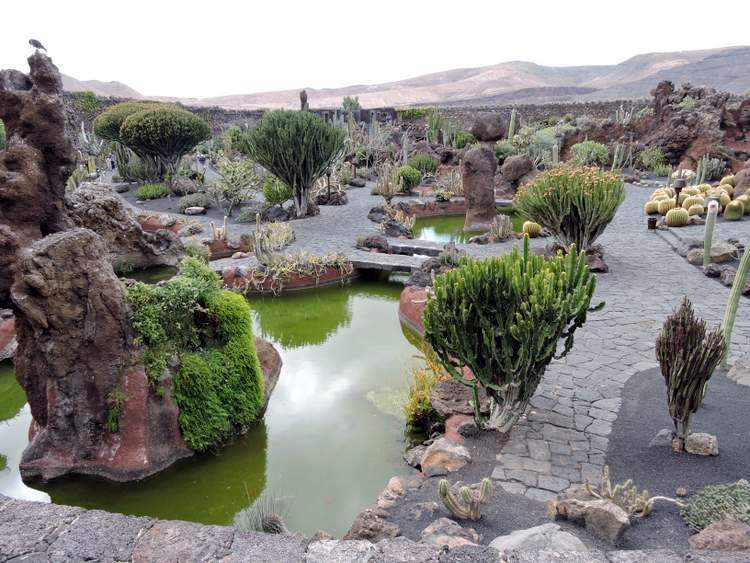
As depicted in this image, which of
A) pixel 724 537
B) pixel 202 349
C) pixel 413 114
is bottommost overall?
pixel 202 349

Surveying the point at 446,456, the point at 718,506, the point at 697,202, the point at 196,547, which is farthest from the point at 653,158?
the point at 196,547

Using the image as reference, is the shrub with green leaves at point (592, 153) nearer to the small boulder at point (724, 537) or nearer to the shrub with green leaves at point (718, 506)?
the shrub with green leaves at point (718, 506)

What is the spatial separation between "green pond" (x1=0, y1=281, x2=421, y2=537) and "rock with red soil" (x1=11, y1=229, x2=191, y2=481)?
0.60 feet

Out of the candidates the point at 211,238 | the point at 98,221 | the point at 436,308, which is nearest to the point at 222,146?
the point at 211,238

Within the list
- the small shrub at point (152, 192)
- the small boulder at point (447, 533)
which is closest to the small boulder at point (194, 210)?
the small shrub at point (152, 192)

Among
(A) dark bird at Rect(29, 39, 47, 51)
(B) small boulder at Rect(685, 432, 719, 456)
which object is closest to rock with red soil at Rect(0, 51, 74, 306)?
(A) dark bird at Rect(29, 39, 47, 51)

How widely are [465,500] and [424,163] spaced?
72.1 feet

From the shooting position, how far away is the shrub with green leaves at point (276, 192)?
1708cm

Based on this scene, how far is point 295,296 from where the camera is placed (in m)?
10.5

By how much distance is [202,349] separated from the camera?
5.69m

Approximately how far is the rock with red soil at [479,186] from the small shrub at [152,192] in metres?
10.8

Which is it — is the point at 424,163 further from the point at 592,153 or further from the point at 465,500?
the point at 465,500

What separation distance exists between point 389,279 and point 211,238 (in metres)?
4.75

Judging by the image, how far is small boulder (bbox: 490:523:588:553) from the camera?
9.89 feet
